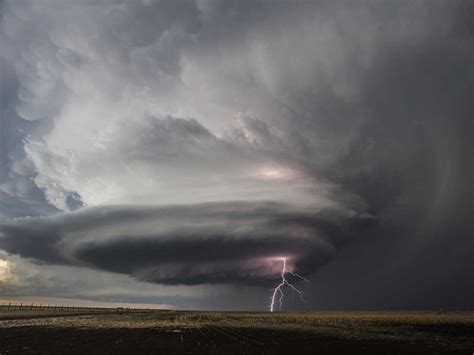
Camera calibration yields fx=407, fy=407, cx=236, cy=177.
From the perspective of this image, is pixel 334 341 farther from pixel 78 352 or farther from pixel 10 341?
pixel 10 341

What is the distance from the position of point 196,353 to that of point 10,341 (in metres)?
20.3

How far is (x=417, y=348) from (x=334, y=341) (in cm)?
911

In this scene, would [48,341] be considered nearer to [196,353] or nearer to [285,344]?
[196,353]

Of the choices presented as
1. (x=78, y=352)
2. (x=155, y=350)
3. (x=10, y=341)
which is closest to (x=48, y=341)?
(x=10, y=341)

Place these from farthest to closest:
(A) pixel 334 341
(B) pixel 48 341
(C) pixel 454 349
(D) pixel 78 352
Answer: (A) pixel 334 341 < (B) pixel 48 341 < (C) pixel 454 349 < (D) pixel 78 352

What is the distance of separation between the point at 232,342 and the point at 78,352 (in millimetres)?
16151

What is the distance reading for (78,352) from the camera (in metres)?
33.9

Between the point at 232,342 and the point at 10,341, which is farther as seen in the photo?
the point at 232,342

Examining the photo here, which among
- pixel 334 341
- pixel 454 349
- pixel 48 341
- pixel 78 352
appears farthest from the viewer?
pixel 334 341

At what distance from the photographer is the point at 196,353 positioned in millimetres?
34062

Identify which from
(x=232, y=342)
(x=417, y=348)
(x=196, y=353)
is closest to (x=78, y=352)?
(x=196, y=353)

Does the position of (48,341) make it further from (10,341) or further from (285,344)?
(285,344)

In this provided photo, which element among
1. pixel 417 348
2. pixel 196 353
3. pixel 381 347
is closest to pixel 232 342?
pixel 196 353

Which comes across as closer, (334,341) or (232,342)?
(232,342)
